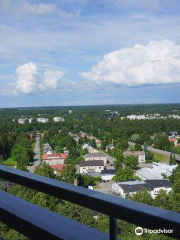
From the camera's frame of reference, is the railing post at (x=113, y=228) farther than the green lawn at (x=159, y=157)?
No

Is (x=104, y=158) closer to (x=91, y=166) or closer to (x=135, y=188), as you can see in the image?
(x=91, y=166)

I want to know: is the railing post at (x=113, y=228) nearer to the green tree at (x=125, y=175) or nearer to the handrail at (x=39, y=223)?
the handrail at (x=39, y=223)

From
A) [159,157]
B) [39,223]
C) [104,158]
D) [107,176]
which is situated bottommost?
[159,157]

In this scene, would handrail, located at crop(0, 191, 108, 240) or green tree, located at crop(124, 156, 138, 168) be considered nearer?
handrail, located at crop(0, 191, 108, 240)

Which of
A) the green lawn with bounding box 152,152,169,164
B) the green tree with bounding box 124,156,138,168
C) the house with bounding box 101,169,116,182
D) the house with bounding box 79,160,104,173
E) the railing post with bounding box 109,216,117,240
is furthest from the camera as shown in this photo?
the green lawn with bounding box 152,152,169,164

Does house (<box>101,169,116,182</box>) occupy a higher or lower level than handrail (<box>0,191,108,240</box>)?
lower

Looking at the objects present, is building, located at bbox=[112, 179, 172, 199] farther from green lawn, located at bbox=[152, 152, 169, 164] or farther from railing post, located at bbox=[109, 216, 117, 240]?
green lawn, located at bbox=[152, 152, 169, 164]

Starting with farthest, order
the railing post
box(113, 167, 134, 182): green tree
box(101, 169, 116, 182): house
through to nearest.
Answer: box(101, 169, 116, 182): house < box(113, 167, 134, 182): green tree < the railing post

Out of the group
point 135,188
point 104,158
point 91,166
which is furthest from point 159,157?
point 135,188

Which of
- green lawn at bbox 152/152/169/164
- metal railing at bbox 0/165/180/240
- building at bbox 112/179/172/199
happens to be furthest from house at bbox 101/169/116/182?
metal railing at bbox 0/165/180/240

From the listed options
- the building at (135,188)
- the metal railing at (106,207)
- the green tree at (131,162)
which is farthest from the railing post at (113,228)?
the green tree at (131,162)

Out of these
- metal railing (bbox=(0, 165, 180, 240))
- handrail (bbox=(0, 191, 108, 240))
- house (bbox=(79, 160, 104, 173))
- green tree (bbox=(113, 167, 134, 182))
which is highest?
metal railing (bbox=(0, 165, 180, 240))
